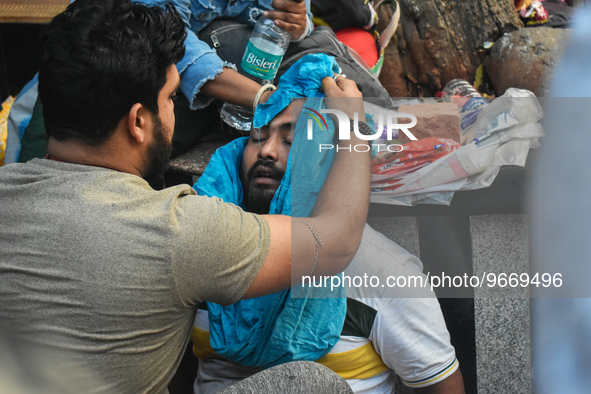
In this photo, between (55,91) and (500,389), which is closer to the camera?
(55,91)

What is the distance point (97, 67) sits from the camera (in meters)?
1.24

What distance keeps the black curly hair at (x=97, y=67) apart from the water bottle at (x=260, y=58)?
0.84 metres

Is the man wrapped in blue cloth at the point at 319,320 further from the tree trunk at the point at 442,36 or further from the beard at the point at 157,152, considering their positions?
the tree trunk at the point at 442,36

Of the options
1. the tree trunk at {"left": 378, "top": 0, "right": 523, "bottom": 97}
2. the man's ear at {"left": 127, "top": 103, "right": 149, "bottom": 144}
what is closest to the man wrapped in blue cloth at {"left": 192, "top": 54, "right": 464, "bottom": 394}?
the man's ear at {"left": 127, "top": 103, "right": 149, "bottom": 144}

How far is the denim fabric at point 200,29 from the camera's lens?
2.19 meters

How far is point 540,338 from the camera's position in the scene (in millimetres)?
1762

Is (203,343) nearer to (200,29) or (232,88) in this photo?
(232,88)

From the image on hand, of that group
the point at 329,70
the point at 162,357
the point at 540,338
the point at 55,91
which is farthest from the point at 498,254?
the point at 55,91

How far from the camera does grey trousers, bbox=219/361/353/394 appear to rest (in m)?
1.35

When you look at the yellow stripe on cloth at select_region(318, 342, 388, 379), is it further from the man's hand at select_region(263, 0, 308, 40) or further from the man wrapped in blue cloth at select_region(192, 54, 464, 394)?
the man's hand at select_region(263, 0, 308, 40)

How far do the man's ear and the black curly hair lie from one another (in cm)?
1

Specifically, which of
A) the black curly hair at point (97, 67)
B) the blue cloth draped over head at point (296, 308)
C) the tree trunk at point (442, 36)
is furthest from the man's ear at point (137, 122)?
the tree trunk at point (442, 36)

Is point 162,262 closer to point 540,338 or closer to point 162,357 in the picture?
point 162,357

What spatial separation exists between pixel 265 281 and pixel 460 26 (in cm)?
254
